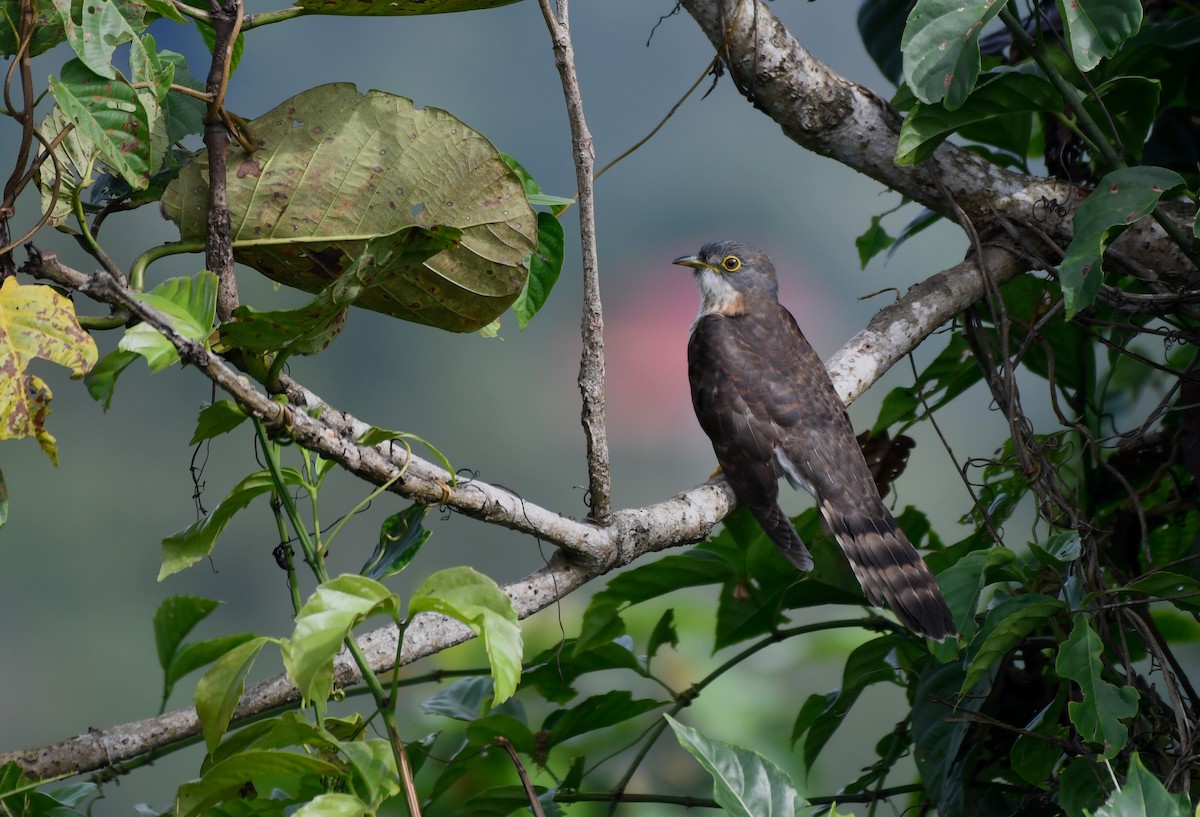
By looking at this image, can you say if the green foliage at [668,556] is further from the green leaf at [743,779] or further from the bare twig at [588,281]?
the bare twig at [588,281]

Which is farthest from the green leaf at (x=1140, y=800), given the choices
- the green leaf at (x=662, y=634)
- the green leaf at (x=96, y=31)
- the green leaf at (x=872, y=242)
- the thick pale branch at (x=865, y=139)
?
the green leaf at (x=872, y=242)

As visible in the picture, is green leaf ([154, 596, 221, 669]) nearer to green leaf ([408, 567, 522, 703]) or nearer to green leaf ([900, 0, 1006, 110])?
green leaf ([408, 567, 522, 703])

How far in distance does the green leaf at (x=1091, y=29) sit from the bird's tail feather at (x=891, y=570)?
2.98ft

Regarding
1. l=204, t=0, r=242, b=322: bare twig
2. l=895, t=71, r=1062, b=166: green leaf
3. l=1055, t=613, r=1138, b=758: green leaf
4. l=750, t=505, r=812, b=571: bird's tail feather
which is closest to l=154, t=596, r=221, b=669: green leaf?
l=204, t=0, r=242, b=322: bare twig

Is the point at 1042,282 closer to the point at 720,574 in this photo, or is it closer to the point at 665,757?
the point at 720,574

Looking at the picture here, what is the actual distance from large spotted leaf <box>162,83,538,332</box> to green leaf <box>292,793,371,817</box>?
0.61m

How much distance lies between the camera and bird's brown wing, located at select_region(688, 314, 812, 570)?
7.83 ft

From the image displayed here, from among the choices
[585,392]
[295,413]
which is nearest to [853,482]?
[585,392]

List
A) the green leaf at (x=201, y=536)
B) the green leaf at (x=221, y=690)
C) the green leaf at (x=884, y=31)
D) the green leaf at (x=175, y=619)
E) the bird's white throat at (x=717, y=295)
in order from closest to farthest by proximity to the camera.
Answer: the green leaf at (x=221, y=690), the green leaf at (x=201, y=536), the green leaf at (x=175, y=619), the green leaf at (x=884, y=31), the bird's white throat at (x=717, y=295)

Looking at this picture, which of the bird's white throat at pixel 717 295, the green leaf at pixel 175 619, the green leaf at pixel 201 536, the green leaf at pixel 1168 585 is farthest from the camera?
the bird's white throat at pixel 717 295

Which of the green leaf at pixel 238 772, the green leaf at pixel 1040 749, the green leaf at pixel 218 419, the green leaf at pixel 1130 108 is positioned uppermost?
the green leaf at pixel 1130 108

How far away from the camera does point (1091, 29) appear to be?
1574 millimetres

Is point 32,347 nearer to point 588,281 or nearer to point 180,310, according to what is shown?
point 180,310

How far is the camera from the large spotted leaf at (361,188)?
131cm
